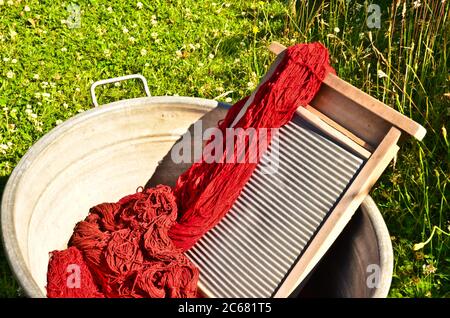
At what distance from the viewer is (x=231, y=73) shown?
15.4 feet

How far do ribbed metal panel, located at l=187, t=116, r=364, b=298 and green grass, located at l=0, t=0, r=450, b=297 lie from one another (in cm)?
82

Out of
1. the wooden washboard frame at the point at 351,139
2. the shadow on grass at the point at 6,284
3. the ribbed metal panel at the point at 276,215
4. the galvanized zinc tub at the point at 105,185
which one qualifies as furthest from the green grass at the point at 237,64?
the ribbed metal panel at the point at 276,215

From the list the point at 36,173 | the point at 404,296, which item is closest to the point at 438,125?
the point at 404,296

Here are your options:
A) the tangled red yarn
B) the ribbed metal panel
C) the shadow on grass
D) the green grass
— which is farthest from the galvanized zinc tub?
the green grass

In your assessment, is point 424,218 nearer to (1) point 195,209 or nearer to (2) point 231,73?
(1) point 195,209

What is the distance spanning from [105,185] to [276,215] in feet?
3.37

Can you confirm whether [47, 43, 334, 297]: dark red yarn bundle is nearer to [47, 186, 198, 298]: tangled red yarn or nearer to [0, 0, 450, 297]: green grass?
[47, 186, 198, 298]: tangled red yarn

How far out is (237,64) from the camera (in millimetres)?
4801

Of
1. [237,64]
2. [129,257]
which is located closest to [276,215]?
[129,257]

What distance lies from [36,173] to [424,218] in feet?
7.18

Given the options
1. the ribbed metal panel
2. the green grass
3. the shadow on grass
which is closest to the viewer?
the ribbed metal panel

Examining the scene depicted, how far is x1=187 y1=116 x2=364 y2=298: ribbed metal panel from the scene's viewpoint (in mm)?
2854

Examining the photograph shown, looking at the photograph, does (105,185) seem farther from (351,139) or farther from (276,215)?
(351,139)

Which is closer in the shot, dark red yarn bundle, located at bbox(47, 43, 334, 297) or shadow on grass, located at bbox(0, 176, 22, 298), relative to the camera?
dark red yarn bundle, located at bbox(47, 43, 334, 297)
